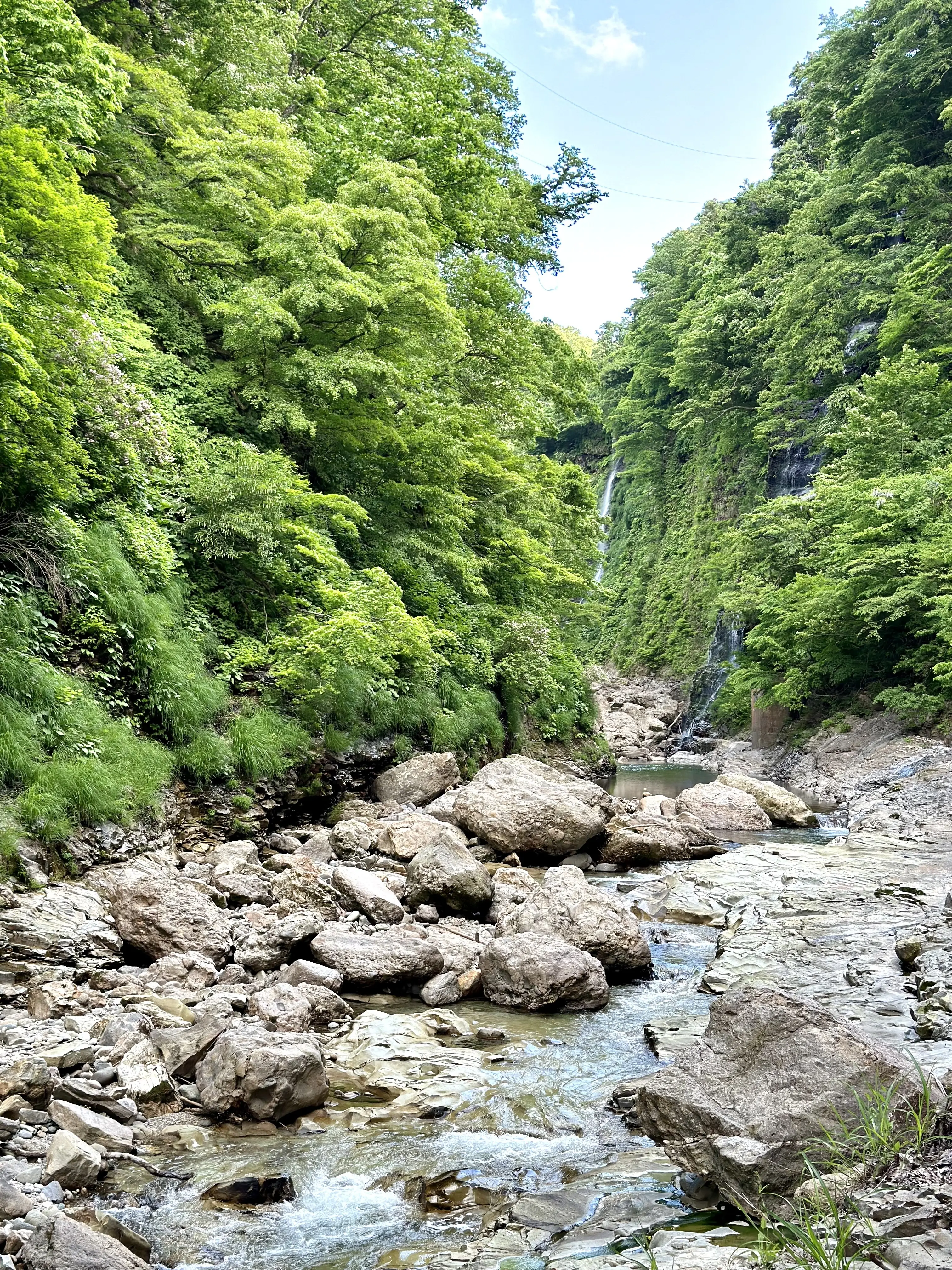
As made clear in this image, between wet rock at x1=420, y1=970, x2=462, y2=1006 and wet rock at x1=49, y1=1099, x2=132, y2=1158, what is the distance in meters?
2.74

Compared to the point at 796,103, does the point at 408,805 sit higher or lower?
lower

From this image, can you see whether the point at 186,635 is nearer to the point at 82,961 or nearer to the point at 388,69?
the point at 82,961

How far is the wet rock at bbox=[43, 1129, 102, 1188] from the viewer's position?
3566mm

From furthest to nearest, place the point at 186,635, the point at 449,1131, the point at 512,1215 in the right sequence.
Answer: the point at 186,635
the point at 449,1131
the point at 512,1215

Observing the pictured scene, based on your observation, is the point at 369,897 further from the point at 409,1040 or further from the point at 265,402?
the point at 265,402

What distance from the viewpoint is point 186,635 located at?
9.88 m

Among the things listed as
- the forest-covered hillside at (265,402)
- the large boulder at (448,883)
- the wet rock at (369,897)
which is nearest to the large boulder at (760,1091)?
the wet rock at (369,897)

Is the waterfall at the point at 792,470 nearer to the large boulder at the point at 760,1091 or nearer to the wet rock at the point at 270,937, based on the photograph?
the wet rock at the point at 270,937

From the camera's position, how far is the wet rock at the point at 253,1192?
12.4ft

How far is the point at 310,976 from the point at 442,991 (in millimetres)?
1004

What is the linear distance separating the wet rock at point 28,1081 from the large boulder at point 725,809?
38.1 ft

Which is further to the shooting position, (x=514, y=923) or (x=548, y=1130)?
(x=514, y=923)

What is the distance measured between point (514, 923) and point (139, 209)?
431 inches

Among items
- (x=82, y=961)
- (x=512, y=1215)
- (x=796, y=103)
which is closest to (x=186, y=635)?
(x=82, y=961)
